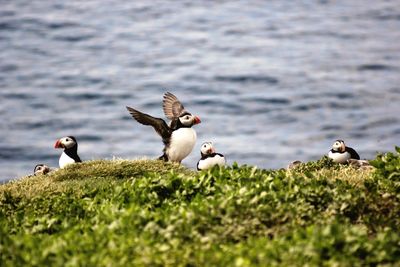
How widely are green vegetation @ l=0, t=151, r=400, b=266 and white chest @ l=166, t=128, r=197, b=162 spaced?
9.47 ft

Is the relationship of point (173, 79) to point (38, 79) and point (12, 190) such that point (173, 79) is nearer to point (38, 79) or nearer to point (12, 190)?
point (38, 79)

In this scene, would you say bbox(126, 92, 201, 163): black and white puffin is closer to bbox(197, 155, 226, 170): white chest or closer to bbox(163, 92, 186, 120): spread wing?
bbox(163, 92, 186, 120): spread wing

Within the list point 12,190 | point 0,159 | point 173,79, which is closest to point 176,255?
point 12,190

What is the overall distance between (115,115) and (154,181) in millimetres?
45304

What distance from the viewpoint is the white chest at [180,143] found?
21.6 meters

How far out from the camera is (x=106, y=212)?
1461 centimetres

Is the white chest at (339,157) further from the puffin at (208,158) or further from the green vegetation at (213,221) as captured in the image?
the green vegetation at (213,221)

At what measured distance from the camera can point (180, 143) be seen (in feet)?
71.0

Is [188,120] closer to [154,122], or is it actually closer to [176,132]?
[176,132]

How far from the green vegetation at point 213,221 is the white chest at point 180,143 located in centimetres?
289

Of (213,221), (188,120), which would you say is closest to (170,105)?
(188,120)

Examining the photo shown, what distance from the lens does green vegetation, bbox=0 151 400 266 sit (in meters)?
12.7

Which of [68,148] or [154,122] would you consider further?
[68,148]

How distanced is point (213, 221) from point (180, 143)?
7.84 m
